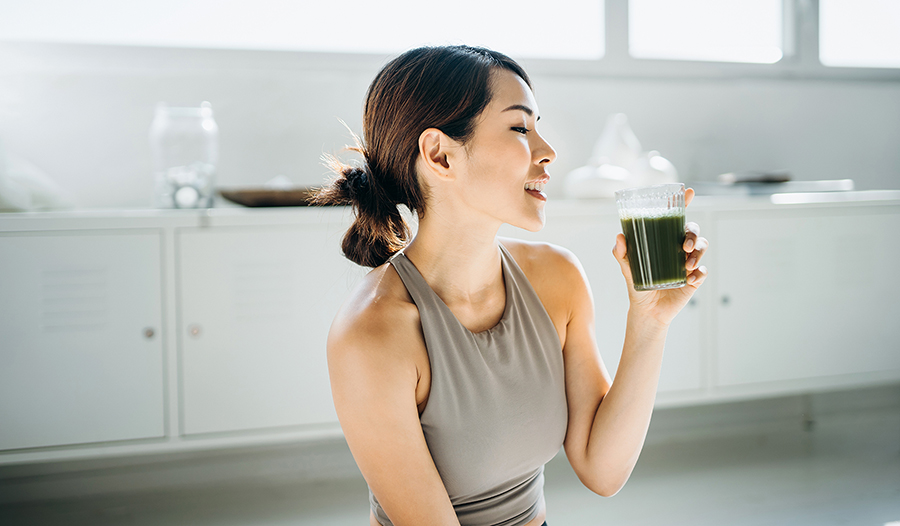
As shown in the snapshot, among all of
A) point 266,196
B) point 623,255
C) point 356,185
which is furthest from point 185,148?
point 623,255

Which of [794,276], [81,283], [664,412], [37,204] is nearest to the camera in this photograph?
[81,283]

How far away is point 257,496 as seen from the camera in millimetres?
2215

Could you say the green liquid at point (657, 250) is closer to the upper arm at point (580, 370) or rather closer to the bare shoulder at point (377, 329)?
the upper arm at point (580, 370)

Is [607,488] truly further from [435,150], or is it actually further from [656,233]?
[435,150]

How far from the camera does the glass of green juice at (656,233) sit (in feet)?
3.16

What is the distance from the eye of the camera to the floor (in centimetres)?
200

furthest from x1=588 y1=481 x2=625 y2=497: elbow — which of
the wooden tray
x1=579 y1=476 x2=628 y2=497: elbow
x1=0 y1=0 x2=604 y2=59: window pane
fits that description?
x1=0 y1=0 x2=604 y2=59: window pane

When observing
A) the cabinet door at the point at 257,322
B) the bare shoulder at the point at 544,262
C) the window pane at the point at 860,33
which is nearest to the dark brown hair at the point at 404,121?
the bare shoulder at the point at 544,262

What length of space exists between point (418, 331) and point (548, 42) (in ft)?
6.63

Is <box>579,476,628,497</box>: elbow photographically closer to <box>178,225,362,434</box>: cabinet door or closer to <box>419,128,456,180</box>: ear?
<box>419,128,456,180</box>: ear

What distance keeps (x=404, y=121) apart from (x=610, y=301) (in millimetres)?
1353

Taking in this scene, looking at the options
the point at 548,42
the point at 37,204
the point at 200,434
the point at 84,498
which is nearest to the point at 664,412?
the point at 548,42

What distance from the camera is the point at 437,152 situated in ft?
3.50

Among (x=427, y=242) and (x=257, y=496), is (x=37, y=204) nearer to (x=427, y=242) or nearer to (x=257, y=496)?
(x=257, y=496)
